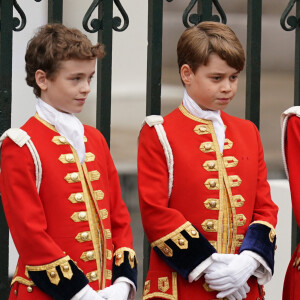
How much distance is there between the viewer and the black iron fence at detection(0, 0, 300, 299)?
4.58 m

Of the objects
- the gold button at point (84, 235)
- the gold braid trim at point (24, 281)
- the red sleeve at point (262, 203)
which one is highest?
the red sleeve at point (262, 203)

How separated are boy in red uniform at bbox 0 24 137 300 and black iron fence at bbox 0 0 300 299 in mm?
489

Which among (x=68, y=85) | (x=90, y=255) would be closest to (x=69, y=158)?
(x=68, y=85)

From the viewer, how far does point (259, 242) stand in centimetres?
430

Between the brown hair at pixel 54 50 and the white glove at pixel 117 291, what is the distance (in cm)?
80

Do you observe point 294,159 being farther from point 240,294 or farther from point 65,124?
point 65,124

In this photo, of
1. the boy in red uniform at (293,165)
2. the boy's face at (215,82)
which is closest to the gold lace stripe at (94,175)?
the boy's face at (215,82)

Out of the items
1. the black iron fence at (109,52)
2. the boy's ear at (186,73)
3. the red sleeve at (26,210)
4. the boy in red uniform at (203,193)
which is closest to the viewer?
the red sleeve at (26,210)

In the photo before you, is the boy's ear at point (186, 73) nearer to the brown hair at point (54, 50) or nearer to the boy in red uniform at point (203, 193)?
the boy in red uniform at point (203, 193)

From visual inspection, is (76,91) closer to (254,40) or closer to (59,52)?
(59,52)

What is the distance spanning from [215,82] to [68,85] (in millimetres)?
637

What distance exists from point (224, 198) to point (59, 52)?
0.92 metres

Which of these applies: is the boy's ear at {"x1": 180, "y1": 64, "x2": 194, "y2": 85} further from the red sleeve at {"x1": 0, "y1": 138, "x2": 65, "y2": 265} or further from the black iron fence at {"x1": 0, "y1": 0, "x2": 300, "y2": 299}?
the red sleeve at {"x1": 0, "y1": 138, "x2": 65, "y2": 265}

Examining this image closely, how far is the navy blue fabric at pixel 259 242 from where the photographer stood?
4.29m
